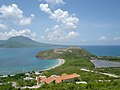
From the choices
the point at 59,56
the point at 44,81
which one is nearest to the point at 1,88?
the point at 44,81

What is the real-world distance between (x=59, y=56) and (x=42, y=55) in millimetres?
12257

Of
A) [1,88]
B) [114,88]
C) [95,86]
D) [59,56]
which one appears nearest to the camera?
[114,88]

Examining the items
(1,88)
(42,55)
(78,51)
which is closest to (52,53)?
(42,55)

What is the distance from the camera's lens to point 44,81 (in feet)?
129

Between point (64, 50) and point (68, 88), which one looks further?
point (64, 50)

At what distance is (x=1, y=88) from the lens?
3259cm

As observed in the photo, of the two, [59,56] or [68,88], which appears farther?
[59,56]

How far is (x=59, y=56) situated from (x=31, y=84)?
2720 inches

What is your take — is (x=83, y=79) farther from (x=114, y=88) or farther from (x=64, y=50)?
(x=64, y=50)

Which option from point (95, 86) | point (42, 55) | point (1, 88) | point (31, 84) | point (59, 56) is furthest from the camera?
point (42, 55)

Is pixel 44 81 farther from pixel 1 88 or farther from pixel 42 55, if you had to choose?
pixel 42 55

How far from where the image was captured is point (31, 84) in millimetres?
37875

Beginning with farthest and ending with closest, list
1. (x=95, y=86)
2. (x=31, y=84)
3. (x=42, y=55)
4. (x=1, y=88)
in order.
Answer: (x=42, y=55) → (x=31, y=84) → (x=1, y=88) → (x=95, y=86)

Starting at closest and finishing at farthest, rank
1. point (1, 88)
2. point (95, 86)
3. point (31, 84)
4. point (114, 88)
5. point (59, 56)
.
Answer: point (114, 88) → point (95, 86) → point (1, 88) → point (31, 84) → point (59, 56)
